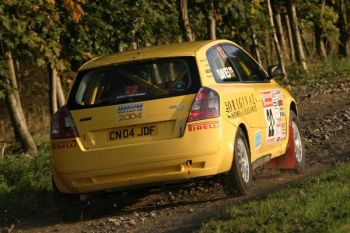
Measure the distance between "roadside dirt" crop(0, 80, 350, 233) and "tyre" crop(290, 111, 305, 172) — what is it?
11cm

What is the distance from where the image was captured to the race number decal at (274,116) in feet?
31.4

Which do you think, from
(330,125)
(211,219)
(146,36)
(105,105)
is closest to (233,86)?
(105,105)

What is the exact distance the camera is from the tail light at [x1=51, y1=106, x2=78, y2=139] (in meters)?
8.24

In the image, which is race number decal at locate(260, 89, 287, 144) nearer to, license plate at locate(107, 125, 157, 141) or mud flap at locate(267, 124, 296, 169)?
mud flap at locate(267, 124, 296, 169)

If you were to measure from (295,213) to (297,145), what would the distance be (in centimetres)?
409

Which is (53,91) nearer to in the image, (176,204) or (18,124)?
(18,124)

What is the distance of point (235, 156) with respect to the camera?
827 centimetres

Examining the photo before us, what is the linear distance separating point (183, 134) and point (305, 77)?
60.5ft

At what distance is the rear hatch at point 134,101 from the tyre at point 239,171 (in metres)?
0.71

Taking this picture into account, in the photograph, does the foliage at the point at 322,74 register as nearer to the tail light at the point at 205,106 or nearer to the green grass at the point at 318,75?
the green grass at the point at 318,75

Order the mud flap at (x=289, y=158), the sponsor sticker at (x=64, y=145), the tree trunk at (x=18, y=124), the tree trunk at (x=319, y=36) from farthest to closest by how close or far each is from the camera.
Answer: the tree trunk at (x=319, y=36)
the tree trunk at (x=18, y=124)
the mud flap at (x=289, y=158)
the sponsor sticker at (x=64, y=145)

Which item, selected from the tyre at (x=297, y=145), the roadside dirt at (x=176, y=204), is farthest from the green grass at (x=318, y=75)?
the tyre at (x=297, y=145)

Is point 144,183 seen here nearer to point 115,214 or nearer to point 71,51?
point 115,214

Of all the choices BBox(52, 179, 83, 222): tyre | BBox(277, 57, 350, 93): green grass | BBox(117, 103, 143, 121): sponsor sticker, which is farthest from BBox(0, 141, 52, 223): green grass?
BBox(277, 57, 350, 93): green grass
